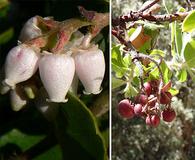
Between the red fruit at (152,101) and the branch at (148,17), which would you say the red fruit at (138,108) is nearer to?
the red fruit at (152,101)

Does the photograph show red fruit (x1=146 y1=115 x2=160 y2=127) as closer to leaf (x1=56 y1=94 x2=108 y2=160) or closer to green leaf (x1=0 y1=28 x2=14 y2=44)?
leaf (x1=56 y1=94 x2=108 y2=160)

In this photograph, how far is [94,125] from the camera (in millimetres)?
614

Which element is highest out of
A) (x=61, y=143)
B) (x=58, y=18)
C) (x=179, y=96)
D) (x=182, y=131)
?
(x=58, y=18)

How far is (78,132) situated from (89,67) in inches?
4.2

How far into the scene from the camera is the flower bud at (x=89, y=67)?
62 centimetres

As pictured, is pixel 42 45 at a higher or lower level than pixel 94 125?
higher

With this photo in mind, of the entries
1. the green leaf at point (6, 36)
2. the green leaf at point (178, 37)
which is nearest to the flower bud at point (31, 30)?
the green leaf at point (6, 36)

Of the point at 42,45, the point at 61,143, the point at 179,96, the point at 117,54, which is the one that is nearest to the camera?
the point at 42,45

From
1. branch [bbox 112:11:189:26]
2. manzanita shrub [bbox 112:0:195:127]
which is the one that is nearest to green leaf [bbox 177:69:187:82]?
manzanita shrub [bbox 112:0:195:127]

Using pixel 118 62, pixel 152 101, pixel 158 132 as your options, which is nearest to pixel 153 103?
pixel 152 101

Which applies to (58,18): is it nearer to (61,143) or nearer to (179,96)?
(61,143)

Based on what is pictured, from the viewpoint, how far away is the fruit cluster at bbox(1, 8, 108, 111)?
1.95 ft

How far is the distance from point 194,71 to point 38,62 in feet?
1.01

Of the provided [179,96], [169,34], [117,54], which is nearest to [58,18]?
[117,54]
